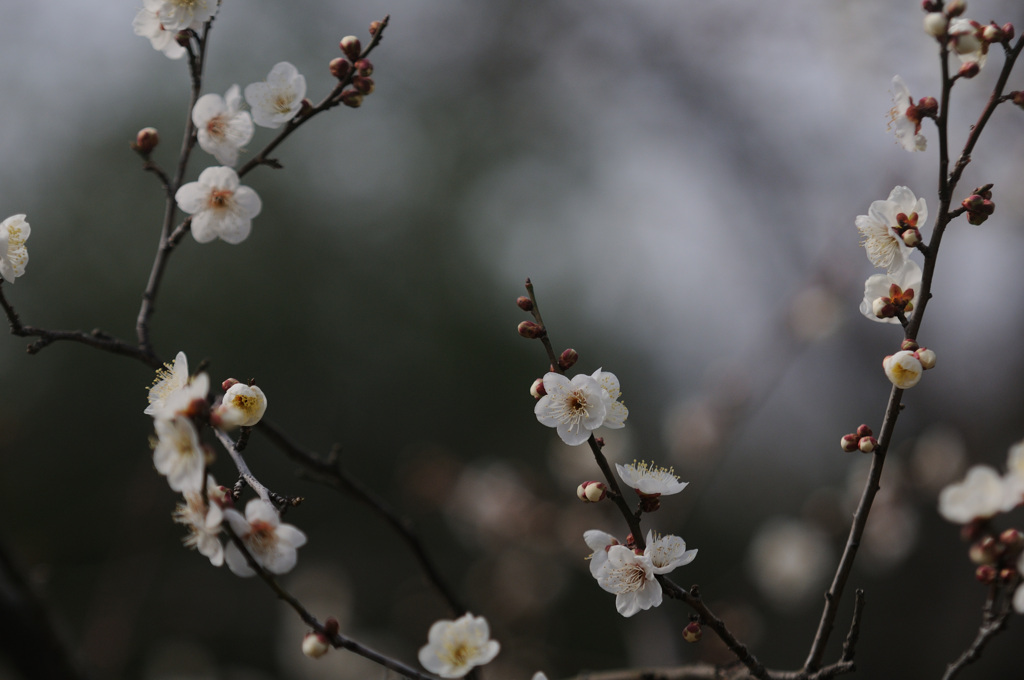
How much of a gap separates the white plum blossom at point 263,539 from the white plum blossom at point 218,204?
501 mm

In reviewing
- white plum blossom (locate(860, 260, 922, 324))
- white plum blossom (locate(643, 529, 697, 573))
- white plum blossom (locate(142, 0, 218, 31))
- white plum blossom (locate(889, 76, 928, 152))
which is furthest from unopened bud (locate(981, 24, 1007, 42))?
white plum blossom (locate(142, 0, 218, 31))

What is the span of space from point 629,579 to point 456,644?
0.23m

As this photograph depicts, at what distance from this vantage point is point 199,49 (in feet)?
3.75

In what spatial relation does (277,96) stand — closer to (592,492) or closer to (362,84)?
(362,84)

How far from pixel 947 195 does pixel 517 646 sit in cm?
321

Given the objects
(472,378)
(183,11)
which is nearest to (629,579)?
(183,11)

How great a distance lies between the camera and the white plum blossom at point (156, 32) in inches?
45.3

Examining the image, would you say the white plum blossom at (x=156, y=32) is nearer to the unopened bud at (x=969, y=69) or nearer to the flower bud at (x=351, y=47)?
the flower bud at (x=351, y=47)

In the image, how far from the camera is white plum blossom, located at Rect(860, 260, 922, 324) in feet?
2.98

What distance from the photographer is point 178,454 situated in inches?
27.3

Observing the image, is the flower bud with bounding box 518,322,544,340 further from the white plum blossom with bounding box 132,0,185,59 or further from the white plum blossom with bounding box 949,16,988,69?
the white plum blossom with bounding box 132,0,185,59

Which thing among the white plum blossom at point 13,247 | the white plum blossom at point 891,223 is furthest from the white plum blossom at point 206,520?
the white plum blossom at point 891,223

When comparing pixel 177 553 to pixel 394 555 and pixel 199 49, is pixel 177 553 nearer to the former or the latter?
pixel 394 555

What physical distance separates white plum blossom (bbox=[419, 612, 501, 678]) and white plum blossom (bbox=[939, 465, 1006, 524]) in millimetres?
517
